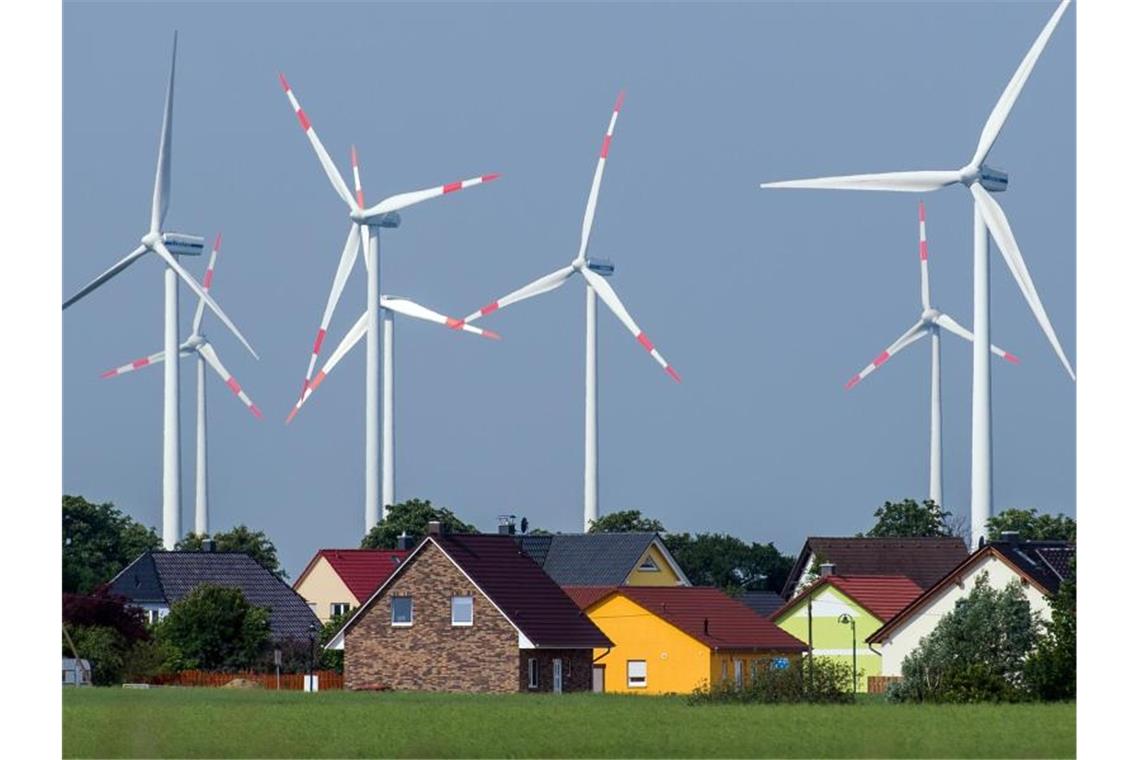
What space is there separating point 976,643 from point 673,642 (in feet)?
71.7

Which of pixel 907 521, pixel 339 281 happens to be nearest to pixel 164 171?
pixel 339 281

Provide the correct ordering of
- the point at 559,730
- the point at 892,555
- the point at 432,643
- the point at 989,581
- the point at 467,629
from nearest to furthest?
the point at 559,730
the point at 989,581
the point at 467,629
the point at 432,643
the point at 892,555

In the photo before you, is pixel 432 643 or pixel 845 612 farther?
pixel 845 612

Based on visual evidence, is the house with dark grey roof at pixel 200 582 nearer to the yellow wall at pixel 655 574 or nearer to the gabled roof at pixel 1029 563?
the yellow wall at pixel 655 574

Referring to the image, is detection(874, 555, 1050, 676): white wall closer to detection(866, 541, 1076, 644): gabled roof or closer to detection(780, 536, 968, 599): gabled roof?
detection(866, 541, 1076, 644): gabled roof

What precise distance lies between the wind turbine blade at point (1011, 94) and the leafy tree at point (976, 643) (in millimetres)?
16861

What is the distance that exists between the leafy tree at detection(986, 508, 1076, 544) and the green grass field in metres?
64.2

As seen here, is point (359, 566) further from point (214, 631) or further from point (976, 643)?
point (976, 643)

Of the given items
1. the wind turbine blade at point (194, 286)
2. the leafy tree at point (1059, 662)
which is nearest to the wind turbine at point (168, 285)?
the wind turbine blade at point (194, 286)

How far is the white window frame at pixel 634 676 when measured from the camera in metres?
89.0

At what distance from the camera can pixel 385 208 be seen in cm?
11312

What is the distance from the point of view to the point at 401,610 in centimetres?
8488

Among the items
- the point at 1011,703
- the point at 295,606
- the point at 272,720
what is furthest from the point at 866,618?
the point at 272,720
